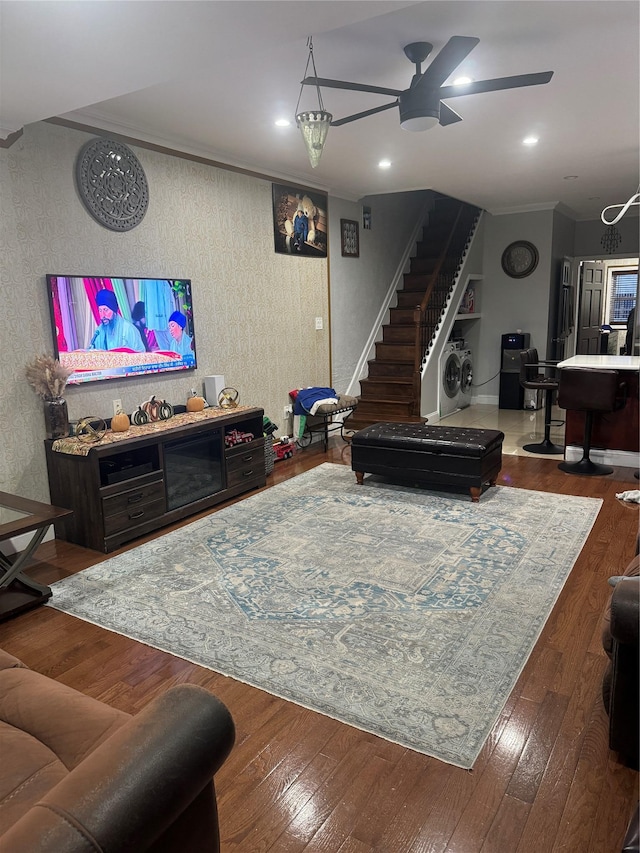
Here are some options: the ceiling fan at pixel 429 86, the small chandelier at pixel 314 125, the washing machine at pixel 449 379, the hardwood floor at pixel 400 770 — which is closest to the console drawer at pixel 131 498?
the hardwood floor at pixel 400 770

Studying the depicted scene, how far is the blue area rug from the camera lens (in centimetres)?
226

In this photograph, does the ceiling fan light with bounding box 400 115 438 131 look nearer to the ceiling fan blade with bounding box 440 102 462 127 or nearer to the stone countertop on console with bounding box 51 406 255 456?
the ceiling fan blade with bounding box 440 102 462 127

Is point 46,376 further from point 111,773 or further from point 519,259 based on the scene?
point 519,259

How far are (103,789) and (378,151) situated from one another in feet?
16.4

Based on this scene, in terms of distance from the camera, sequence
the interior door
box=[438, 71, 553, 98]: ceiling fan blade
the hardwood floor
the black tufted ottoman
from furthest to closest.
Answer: the interior door < the black tufted ottoman < box=[438, 71, 553, 98]: ceiling fan blade < the hardwood floor

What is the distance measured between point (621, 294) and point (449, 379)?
559cm

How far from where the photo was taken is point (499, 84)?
2.80 m

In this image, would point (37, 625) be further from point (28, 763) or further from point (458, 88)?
point (458, 88)

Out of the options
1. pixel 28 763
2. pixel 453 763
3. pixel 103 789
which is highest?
pixel 103 789

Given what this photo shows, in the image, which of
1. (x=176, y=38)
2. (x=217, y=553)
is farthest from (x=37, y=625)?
(x=176, y=38)

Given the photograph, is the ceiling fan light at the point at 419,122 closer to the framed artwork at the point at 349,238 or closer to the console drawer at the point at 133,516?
the console drawer at the point at 133,516

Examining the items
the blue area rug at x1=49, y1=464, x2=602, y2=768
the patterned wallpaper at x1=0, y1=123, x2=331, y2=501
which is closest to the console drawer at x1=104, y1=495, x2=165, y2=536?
the blue area rug at x1=49, y1=464, x2=602, y2=768

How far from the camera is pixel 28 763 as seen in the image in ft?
4.53

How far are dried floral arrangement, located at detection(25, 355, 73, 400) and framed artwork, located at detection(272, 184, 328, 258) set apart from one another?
8.91ft
